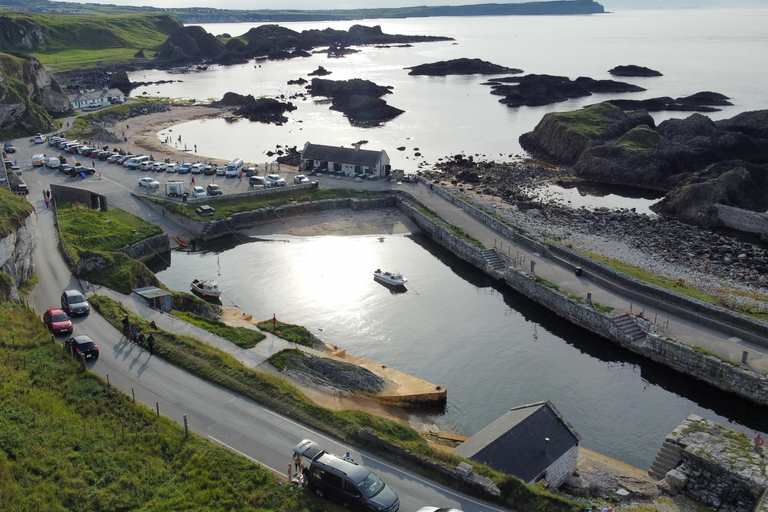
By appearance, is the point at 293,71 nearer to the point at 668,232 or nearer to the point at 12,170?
the point at 12,170

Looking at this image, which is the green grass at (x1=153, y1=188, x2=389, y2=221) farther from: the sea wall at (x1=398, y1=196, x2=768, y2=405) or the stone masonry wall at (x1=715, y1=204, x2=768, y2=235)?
the stone masonry wall at (x1=715, y1=204, x2=768, y2=235)

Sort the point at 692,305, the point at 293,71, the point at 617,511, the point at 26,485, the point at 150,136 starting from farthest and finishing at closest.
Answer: the point at 293,71 → the point at 150,136 → the point at 692,305 → the point at 617,511 → the point at 26,485

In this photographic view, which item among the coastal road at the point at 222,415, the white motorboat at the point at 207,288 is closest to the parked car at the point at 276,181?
the white motorboat at the point at 207,288

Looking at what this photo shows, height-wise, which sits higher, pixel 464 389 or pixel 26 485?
pixel 26 485

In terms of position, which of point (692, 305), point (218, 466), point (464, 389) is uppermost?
point (218, 466)

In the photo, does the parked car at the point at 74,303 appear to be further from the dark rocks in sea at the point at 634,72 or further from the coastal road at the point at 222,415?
the dark rocks in sea at the point at 634,72

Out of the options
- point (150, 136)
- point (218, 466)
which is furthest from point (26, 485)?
point (150, 136)
